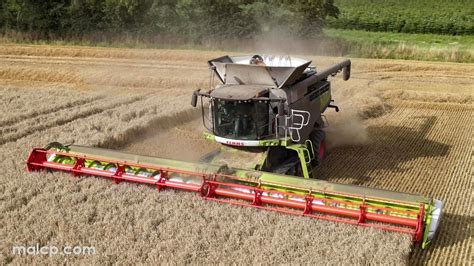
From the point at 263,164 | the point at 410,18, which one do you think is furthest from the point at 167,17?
the point at 263,164

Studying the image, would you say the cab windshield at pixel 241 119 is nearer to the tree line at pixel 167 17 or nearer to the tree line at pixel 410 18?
the tree line at pixel 167 17

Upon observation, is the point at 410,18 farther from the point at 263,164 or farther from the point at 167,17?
the point at 263,164

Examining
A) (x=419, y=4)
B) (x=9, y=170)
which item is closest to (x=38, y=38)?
(x=9, y=170)

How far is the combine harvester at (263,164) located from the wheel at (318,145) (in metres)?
0.03

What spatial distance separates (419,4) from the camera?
45188 millimetres

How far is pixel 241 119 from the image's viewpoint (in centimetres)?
959

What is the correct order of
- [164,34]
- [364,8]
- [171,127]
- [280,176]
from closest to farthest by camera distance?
1. [280,176]
2. [171,127]
3. [164,34]
4. [364,8]

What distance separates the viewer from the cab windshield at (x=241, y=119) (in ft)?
31.2

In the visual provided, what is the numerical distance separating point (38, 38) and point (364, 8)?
2587 cm

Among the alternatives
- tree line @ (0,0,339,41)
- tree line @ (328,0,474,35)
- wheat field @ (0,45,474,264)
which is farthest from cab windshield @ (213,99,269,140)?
tree line @ (328,0,474,35)

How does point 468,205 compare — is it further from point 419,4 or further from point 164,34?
point 419,4

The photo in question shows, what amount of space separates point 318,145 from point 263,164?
6.43ft

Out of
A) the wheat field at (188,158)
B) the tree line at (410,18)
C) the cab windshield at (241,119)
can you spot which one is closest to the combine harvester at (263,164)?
the cab windshield at (241,119)

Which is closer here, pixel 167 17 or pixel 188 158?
pixel 188 158
